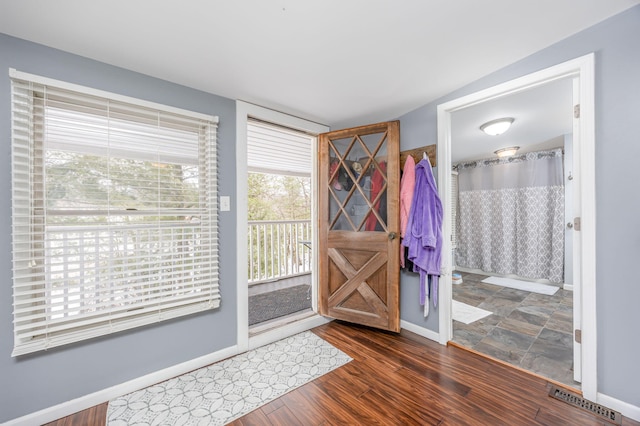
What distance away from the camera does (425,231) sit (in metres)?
2.27

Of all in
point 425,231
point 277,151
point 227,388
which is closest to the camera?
point 227,388

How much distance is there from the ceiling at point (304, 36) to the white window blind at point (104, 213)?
327mm

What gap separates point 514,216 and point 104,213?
5.61 metres

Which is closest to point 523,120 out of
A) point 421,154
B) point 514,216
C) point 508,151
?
point 508,151

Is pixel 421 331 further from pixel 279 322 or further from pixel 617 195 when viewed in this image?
pixel 617 195

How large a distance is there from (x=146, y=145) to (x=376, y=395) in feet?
7.91

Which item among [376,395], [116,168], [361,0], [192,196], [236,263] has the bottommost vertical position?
Result: [376,395]

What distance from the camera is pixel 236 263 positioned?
2252 millimetres

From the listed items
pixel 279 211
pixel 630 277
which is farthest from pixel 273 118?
pixel 279 211

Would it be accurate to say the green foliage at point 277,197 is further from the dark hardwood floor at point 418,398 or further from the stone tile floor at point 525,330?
the dark hardwood floor at point 418,398

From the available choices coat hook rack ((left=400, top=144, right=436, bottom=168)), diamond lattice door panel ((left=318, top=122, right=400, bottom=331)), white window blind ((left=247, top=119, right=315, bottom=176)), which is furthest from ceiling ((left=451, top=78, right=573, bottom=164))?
white window blind ((left=247, top=119, right=315, bottom=176))

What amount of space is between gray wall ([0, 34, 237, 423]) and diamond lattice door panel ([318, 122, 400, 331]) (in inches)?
40.3

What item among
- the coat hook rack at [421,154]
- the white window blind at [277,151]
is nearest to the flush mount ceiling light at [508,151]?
the coat hook rack at [421,154]

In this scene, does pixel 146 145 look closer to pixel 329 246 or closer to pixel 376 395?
pixel 329 246
